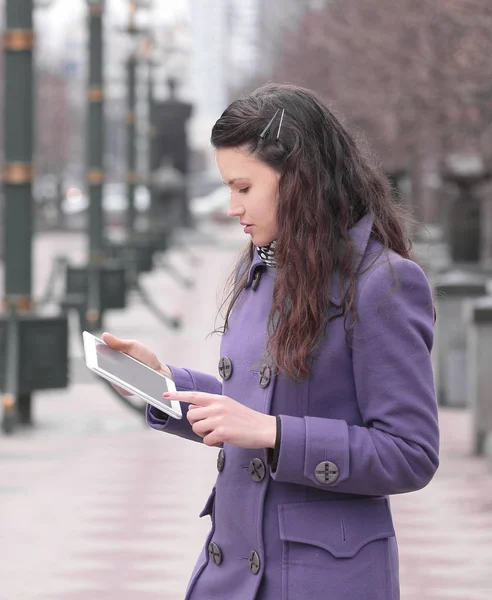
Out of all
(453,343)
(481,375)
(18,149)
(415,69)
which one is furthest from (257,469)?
(415,69)

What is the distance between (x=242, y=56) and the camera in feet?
591

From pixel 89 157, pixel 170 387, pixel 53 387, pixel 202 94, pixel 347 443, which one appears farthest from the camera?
pixel 202 94

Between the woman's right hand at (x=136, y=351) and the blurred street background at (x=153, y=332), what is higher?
the woman's right hand at (x=136, y=351)

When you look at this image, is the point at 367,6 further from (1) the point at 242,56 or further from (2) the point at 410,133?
(1) the point at 242,56

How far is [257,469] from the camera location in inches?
109

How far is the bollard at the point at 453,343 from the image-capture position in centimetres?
1236

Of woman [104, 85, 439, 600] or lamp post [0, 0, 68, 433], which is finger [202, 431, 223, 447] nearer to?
woman [104, 85, 439, 600]

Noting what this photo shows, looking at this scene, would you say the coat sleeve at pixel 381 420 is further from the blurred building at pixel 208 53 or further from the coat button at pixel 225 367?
the blurred building at pixel 208 53

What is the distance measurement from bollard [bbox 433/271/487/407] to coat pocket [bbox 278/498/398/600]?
30.8 feet

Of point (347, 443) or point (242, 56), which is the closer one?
point (347, 443)

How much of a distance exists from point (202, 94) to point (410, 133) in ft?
558

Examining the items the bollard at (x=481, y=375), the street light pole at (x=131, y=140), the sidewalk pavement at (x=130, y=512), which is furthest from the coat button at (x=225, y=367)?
the street light pole at (x=131, y=140)

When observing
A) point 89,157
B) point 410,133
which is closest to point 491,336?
point 89,157

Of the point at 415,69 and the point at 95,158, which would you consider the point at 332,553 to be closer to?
the point at 95,158
